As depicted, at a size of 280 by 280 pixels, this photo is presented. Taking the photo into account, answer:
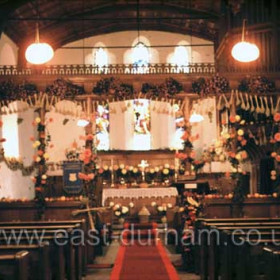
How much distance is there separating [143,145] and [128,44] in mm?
4346

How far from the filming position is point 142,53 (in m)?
24.3

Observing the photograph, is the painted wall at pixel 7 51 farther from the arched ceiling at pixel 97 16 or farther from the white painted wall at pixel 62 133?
the white painted wall at pixel 62 133

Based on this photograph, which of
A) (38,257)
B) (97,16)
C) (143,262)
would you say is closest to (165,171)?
(97,16)

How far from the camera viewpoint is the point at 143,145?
916 inches

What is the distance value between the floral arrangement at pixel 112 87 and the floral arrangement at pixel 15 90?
1302 millimetres

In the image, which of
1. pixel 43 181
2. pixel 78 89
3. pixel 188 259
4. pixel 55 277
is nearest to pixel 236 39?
pixel 78 89


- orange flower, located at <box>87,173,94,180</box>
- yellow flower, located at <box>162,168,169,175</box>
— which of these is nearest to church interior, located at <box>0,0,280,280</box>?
orange flower, located at <box>87,173,94,180</box>

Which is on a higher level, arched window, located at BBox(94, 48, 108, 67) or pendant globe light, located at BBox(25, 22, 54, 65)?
arched window, located at BBox(94, 48, 108, 67)

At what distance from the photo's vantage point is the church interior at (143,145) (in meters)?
7.39

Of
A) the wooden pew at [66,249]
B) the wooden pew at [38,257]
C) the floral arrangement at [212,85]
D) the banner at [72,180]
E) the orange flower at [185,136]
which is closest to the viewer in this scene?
the wooden pew at [38,257]

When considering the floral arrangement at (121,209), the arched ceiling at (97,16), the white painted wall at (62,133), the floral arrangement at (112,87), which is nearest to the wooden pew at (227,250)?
the floral arrangement at (112,87)

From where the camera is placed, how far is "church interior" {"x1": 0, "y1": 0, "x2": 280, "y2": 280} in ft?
24.2

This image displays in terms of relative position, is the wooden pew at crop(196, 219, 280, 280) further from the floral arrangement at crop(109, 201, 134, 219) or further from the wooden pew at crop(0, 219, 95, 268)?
the floral arrangement at crop(109, 201, 134, 219)

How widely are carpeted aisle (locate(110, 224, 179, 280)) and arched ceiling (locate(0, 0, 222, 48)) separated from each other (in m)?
8.68
